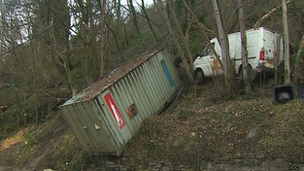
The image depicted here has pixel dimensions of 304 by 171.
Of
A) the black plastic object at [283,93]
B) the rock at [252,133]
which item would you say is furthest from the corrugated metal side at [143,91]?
the black plastic object at [283,93]

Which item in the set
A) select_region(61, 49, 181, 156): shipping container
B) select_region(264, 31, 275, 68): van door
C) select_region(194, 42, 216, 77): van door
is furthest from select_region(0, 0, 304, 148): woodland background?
select_region(264, 31, 275, 68): van door

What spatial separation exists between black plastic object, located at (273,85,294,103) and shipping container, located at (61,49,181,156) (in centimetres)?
421

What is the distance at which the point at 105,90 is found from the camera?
8.41m

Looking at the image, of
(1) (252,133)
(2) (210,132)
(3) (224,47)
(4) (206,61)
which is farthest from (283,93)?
(4) (206,61)

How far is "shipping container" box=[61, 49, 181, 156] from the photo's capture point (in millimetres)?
8078

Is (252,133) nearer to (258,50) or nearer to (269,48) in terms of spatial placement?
(258,50)

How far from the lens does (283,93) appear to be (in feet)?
25.0

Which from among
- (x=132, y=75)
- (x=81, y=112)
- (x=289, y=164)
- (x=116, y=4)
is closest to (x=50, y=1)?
(x=116, y=4)

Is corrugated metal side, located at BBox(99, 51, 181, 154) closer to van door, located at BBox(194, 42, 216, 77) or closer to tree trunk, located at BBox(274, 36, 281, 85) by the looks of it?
van door, located at BBox(194, 42, 216, 77)

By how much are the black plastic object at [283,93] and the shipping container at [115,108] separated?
13.8 feet

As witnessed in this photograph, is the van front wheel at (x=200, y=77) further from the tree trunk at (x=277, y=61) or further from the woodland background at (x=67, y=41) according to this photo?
the tree trunk at (x=277, y=61)

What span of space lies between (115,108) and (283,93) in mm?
4858

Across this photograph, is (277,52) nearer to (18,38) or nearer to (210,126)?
(210,126)

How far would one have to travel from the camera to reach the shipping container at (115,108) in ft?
26.5
